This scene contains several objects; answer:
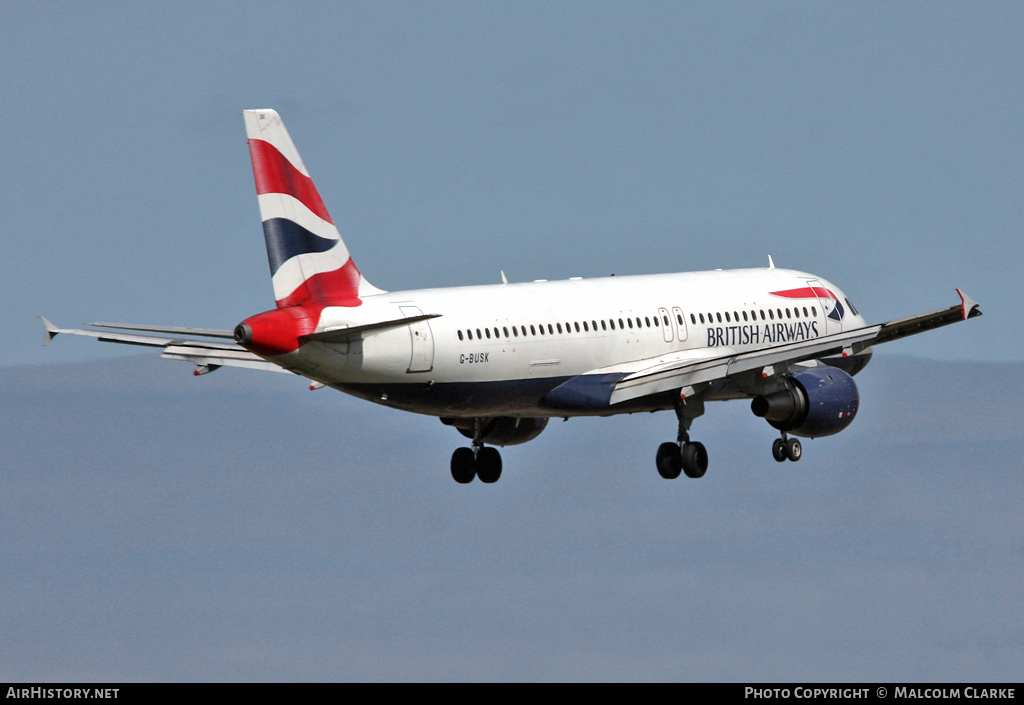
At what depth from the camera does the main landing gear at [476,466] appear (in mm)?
62000

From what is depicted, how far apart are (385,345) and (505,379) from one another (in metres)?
4.66

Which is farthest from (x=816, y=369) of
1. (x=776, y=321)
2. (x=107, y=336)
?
(x=107, y=336)

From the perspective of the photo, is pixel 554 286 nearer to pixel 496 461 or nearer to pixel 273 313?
pixel 496 461

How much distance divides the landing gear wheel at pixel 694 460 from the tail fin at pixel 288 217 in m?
13.0

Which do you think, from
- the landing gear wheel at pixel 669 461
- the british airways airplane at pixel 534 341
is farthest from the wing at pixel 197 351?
the landing gear wheel at pixel 669 461

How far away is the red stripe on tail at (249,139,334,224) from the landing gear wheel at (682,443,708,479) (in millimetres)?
14660

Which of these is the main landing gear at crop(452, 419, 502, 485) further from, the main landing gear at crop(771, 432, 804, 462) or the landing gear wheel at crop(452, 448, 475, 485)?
the main landing gear at crop(771, 432, 804, 462)

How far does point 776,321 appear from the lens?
63938mm

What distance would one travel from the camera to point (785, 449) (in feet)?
199

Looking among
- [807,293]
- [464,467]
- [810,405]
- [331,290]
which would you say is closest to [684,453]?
[810,405]

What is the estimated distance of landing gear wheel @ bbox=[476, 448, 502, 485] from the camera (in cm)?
6200

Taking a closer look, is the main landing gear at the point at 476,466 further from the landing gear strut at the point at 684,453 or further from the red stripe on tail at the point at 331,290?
the red stripe on tail at the point at 331,290

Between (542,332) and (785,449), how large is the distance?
8937 mm

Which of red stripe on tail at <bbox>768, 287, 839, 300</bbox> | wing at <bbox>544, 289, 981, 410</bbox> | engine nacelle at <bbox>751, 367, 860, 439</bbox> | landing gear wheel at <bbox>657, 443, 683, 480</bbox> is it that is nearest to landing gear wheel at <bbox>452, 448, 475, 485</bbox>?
wing at <bbox>544, 289, 981, 410</bbox>
